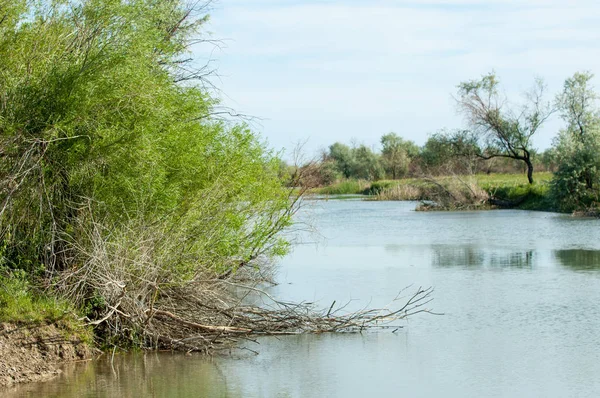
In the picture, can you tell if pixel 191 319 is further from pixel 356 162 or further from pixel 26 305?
pixel 356 162

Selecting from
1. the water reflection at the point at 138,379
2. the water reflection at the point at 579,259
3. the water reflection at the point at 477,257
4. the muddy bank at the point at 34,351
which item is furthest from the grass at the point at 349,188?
the muddy bank at the point at 34,351

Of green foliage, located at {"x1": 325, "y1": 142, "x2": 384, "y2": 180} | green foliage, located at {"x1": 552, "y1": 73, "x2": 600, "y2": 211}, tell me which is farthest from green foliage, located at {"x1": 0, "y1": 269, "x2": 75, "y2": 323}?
green foliage, located at {"x1": 325, "y1": 142, "x2": 384, "y2": 180}

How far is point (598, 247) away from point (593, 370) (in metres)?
14.3

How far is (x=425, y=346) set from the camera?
1154 cm

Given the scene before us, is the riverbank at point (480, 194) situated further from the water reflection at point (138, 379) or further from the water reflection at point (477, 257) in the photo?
the water reflection at point (138, 379)

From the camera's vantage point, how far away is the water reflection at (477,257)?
2056 centimetres

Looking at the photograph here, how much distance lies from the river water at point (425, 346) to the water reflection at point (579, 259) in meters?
0.03

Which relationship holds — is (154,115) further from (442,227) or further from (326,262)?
(442,227)

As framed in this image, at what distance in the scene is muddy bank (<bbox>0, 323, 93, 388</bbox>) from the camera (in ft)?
31.3

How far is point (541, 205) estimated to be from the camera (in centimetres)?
4162

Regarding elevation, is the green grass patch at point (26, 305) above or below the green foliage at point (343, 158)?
below

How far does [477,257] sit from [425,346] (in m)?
11.0

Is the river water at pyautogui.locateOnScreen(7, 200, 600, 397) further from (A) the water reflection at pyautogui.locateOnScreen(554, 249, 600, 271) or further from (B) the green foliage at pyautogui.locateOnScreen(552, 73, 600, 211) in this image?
(B) the green foliage at pyautogui.locateOnScreen(552, 73, 600, 211)

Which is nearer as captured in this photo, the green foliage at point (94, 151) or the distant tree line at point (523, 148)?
the green foliage at point (94, 151)
